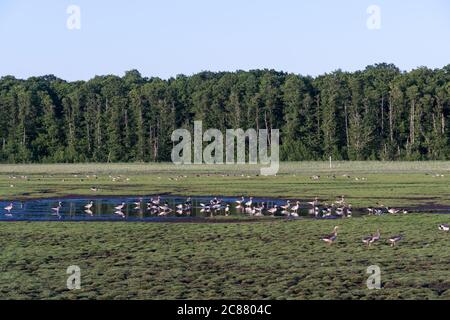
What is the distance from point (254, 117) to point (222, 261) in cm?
7248

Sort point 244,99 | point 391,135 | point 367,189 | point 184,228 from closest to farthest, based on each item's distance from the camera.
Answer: point 184,228, point 367,189, point 391,135, point 244,99

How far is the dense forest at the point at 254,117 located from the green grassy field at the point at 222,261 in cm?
5986

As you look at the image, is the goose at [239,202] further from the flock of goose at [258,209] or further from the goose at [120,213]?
the goose at [120,213]

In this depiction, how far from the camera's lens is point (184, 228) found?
24703 millimetres

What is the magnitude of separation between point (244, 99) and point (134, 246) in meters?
72.3

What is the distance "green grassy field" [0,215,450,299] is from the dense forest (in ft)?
196

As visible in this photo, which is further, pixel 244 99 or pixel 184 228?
pixel 244 99

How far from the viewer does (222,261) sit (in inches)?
716

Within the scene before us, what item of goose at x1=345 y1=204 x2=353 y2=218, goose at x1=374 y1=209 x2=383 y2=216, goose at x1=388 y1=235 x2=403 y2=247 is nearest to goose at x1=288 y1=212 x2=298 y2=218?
goose at x1=345 y1=204 x2=353 y2=218

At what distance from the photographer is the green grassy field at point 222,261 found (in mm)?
15031

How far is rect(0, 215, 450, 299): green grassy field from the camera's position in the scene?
592 inches

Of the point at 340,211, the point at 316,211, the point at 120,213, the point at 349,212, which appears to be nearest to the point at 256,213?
the point at 316,211
